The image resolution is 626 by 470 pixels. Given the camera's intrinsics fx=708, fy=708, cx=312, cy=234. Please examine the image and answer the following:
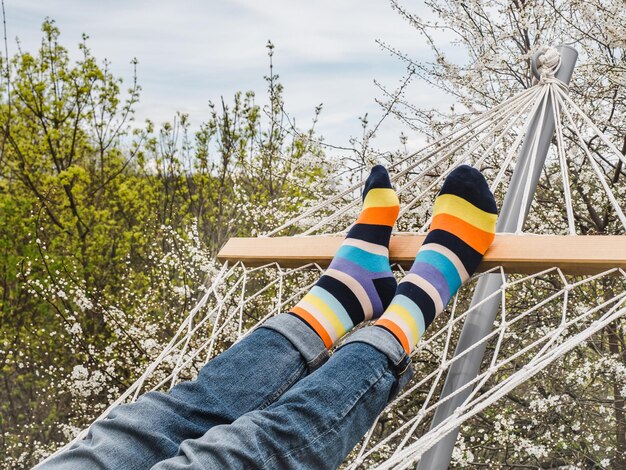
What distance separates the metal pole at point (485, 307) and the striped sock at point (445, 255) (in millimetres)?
87

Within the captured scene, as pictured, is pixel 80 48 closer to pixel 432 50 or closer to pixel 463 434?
pixel 432 50

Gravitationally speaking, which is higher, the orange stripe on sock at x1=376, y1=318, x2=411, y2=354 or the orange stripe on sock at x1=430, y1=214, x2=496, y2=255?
the orange stripe on sock at x1=430, y1=214, x2=496, y2=255

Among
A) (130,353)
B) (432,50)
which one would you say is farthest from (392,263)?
(130,353)

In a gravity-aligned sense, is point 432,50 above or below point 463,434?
above

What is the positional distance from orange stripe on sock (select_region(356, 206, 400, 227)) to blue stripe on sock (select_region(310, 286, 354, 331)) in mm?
169

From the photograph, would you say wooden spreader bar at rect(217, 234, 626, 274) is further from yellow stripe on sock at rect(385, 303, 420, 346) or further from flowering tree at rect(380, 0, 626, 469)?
flowering tree at rect(380, 0, 626, 469)

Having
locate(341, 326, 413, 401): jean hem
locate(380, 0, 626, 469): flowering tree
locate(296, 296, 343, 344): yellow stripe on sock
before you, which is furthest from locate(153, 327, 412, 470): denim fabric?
locate(380, 0, 626, 469): flowering tree

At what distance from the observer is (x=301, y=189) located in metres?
2.72

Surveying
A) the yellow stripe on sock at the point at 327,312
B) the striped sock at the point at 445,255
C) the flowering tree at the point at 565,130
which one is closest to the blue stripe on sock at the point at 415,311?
the striped sock at the point at 445,255

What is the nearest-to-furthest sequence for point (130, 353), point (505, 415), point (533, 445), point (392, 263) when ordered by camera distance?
point (392, 263) → point (533, 445) → point (505, 415) → point (130, 353)

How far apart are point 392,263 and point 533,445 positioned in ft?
3.14

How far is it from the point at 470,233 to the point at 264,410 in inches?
20.1

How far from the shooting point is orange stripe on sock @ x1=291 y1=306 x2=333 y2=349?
3.72 feet

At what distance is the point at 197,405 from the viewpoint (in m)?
0.99
